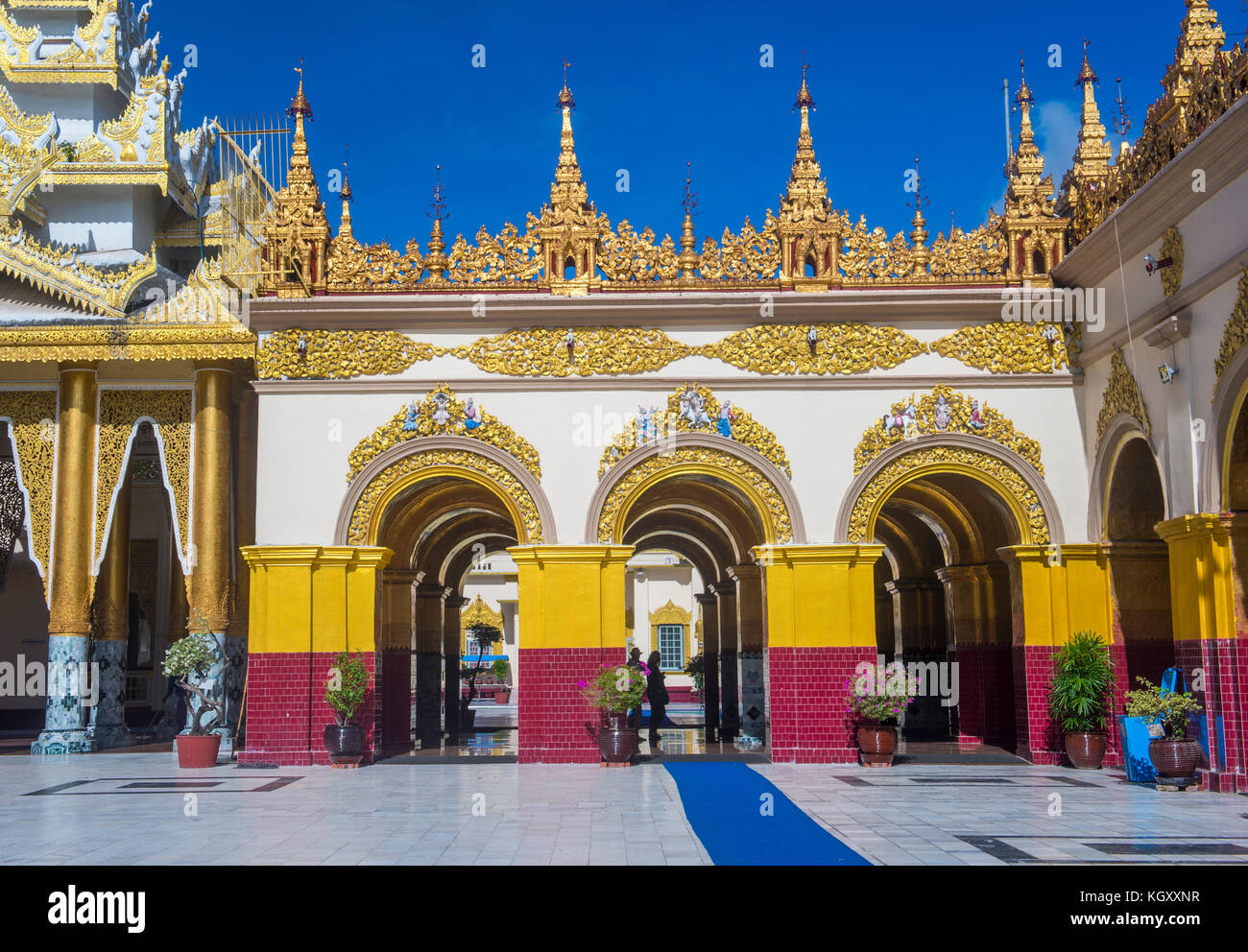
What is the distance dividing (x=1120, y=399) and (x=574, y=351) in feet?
20.9

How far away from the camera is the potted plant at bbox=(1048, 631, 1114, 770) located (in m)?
14.3

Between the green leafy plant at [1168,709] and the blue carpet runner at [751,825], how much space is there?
145 inches

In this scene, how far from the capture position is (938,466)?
15484 mm

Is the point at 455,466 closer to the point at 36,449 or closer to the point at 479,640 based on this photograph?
the point at 36,449

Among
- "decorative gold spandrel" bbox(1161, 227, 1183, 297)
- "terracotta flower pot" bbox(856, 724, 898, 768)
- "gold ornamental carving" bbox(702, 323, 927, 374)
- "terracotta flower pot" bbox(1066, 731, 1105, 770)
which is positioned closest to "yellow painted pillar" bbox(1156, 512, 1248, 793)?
"terracotta flower pot" bbox(1066, 731, 1105, 770)

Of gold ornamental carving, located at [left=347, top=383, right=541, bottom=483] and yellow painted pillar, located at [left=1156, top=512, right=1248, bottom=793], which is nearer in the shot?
yellow painted pillar, located at [left=1156, top=512, right=1248, bottom=793]

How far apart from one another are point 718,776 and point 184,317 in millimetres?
9650

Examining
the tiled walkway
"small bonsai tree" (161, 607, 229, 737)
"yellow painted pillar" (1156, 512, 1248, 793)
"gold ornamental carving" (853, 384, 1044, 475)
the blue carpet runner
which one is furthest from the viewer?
"gold ornamental carving" (853, 384, 1044, 475)

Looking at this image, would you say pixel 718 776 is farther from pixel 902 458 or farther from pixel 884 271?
pixel 884 271

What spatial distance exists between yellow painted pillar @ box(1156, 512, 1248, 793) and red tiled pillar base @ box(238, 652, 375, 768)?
916 centimetres

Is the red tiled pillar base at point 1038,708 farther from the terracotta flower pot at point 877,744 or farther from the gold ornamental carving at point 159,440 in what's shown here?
the gold ornamental carving at point 159,440

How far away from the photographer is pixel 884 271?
1585cm

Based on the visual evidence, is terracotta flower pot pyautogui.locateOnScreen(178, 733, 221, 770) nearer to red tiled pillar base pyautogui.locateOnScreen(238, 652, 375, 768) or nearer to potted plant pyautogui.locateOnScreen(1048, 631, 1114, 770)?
red tiled pillar base pyautogui.locateOnScreen(238, 652, 375, 768)

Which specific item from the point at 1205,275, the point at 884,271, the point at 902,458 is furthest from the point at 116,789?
Result: the point at 1205,275
